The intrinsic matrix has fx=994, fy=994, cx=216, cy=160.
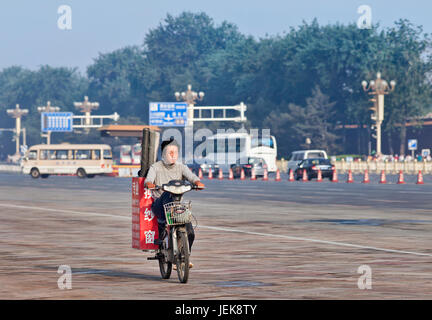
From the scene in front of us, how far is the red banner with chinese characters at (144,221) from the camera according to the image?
11.9 m

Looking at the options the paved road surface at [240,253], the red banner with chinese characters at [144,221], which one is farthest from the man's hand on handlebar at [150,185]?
the paved road surface at [240,253]

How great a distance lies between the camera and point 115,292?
10273 mm

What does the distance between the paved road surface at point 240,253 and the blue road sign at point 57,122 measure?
271 ft

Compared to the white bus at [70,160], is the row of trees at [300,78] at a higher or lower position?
higher

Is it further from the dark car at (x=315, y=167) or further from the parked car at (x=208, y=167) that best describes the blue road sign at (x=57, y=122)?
Answer: the dark car at (x=315, y=167)

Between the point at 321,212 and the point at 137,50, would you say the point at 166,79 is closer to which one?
the point at 137,50

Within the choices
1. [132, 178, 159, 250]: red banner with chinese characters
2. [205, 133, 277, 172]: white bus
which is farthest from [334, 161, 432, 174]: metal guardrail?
[132, 178, 159, 250]: red banner with chinese characters

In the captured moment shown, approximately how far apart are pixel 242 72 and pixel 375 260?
113 m

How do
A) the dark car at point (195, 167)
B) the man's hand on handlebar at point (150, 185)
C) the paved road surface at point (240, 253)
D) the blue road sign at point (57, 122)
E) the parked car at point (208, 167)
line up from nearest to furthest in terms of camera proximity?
1. the paved road surface at point (240, 253)
2. the man's hand on handlebar at point (150, 185)
3. the dark car at point (195, 167)
4. the parked car at point (208, 167)
5. the blue road sign at point (57, 122)

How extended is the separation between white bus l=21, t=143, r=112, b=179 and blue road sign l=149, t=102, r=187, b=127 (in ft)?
A: 89.4

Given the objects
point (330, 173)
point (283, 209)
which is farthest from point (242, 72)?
point (283, 209)
